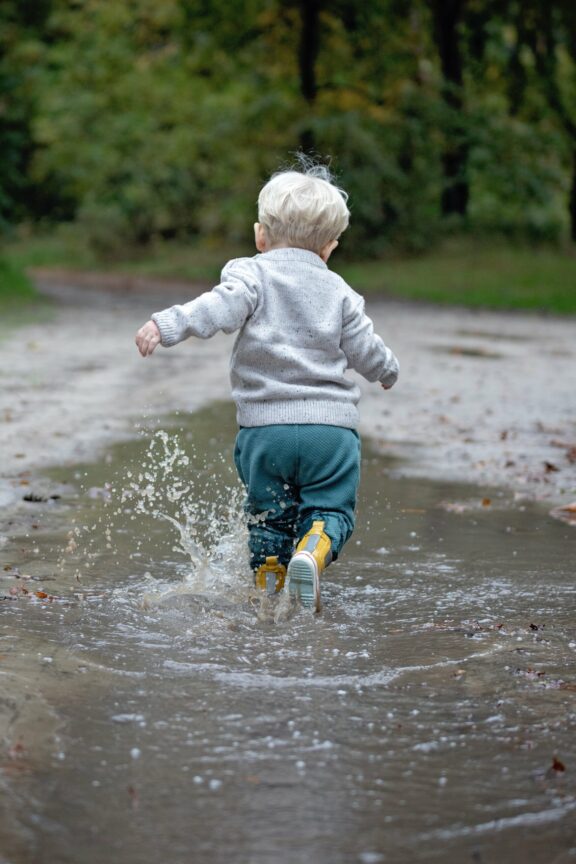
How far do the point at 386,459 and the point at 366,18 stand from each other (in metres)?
→ 28.1

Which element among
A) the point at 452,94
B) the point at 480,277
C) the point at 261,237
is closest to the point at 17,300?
the point at 480,277

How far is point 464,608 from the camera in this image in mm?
4695

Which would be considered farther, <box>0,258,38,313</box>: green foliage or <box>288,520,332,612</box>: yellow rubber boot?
<box>0,258,38,313</box>: green foliage

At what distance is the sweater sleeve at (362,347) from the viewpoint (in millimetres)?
4844

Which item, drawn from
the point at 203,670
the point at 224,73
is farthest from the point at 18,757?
the point at 224,73

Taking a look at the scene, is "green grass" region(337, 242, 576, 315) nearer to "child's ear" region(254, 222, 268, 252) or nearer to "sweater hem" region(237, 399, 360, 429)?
"child's ear" region(254, 222, 268, 252)

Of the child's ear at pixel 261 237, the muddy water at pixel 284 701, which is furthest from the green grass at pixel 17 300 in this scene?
the child's ear at pixel 261 237

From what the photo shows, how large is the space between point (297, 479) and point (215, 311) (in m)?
0.73

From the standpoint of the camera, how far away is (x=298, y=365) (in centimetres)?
470

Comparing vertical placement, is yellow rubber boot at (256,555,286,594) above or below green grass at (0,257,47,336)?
above

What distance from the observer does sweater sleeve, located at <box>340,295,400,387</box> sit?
4844 mm

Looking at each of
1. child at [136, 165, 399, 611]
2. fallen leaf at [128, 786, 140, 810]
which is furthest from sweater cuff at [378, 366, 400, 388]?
fallen leaf at [128, 786, 140, 810]

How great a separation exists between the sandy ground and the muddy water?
1573 millimetres

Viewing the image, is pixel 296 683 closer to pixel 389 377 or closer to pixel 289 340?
pixel 289 340
